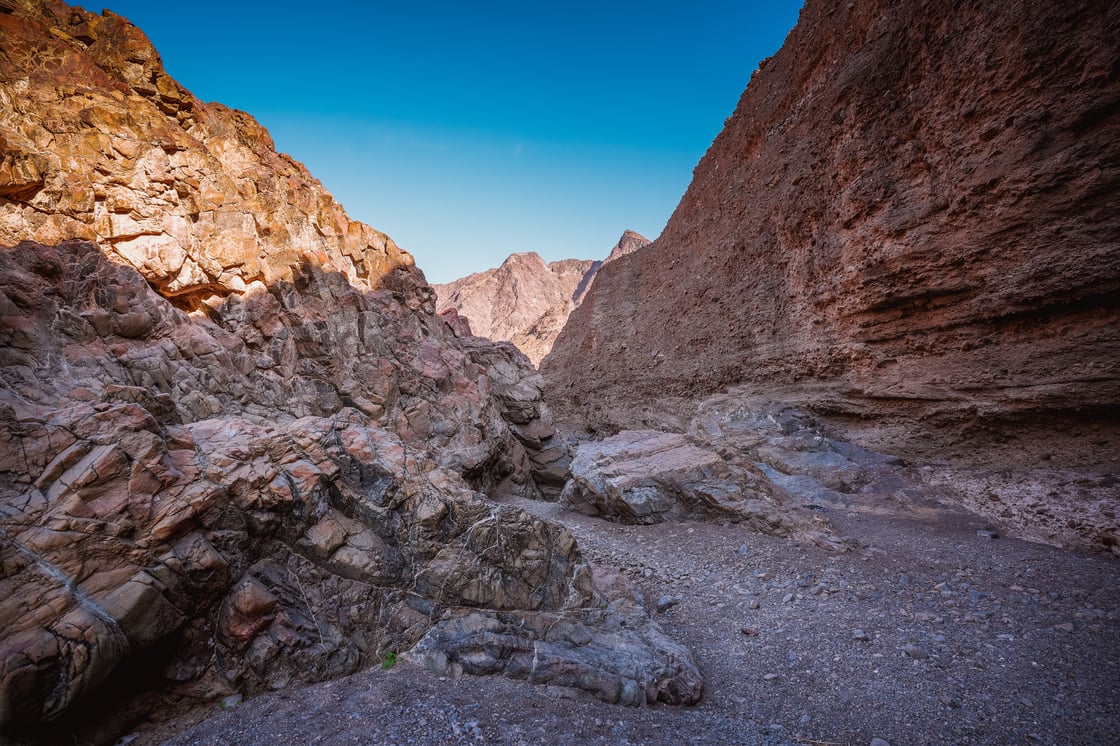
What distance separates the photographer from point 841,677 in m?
4.81

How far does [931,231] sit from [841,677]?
1168cm

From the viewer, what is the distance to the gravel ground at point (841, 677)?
12.7ft

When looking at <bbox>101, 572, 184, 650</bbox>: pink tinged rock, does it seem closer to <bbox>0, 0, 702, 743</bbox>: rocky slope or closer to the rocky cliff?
<bbox>0, 0, 702, 743</bbox>: rocky slope

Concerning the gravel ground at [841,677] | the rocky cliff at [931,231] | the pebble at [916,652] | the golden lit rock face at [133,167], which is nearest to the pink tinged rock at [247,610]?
the gravel ground at [841,677]

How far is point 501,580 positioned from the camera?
5793mm

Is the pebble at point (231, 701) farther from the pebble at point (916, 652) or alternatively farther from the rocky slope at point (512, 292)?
the rocky slope at point (512, 292)

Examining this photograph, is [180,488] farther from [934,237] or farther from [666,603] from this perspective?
[934,237]

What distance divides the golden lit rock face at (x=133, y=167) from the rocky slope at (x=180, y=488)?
0.06m

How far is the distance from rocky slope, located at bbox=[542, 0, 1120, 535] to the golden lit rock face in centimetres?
1804

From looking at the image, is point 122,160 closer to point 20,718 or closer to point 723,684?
A: point 20,718

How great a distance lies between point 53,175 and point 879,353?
2321 centimetres

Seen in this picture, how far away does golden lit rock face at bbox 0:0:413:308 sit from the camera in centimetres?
1055

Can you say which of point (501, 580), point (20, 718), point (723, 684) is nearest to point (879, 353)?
point (723, 684)

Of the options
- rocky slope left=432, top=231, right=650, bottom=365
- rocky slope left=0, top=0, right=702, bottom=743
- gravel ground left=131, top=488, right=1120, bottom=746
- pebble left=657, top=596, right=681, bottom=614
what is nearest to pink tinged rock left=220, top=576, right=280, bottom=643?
rocky slope left=0, top=0, right=702, bottom=743
